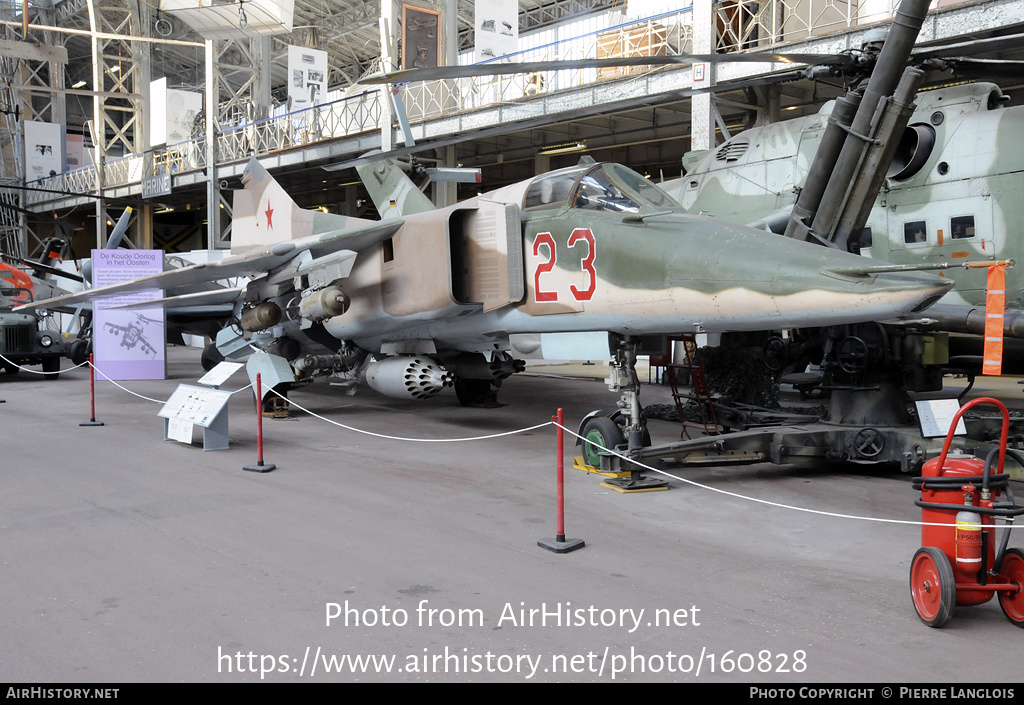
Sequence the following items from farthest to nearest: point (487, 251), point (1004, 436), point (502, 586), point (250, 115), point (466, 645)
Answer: point (250, 115), point (487, 251), point (502, 586), point (1004, 436), point (466, 645)

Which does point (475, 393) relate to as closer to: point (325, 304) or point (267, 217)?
point (325, 304)

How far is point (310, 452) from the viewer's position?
29.8 feet

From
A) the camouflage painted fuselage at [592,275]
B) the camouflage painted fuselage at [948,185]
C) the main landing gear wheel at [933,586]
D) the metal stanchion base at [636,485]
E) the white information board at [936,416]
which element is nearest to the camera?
the main landing gear wheel at [933,586]

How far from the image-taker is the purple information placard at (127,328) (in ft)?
52.5

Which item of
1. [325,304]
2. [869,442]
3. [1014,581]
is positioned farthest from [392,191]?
[1014,581]

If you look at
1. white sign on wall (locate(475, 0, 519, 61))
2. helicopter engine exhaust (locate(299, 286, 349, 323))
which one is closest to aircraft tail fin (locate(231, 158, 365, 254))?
helicopter engine exhaust (locate(299, 286, 349, 323))

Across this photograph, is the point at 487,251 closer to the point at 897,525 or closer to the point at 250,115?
the point at 897,525

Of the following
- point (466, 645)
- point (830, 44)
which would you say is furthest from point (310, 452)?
point (830, 44)

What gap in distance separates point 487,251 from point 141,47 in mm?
33260

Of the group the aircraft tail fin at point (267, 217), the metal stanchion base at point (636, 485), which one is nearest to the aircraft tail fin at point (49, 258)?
the aircraft tail fin at point (267, 217)

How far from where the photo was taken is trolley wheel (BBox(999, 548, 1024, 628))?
390cm

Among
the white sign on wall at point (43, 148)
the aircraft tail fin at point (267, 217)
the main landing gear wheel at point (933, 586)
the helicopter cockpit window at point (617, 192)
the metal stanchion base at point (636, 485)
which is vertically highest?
the white sign on wall at point (43, 148)

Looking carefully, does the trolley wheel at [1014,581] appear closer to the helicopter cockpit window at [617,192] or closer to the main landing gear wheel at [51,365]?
the helicopter cockpit window at [617,192]

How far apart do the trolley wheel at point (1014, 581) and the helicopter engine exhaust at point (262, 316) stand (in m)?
9.98
